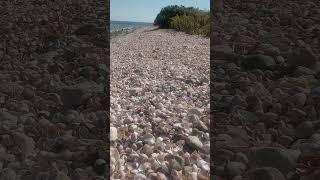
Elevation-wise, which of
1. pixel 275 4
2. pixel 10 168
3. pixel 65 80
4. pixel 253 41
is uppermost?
pixel 275 4

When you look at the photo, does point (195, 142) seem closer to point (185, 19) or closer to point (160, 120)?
point (160, 120)

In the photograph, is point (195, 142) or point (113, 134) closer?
point (195, 142)

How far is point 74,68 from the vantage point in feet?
11.6

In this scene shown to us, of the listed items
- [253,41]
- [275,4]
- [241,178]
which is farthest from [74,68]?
[275,4]

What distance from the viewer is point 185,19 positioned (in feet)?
31.9

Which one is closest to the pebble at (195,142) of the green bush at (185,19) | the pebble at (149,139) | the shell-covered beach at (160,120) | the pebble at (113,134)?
the shell-covered beach at (160,120)

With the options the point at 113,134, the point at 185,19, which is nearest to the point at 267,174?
the point at 113,134

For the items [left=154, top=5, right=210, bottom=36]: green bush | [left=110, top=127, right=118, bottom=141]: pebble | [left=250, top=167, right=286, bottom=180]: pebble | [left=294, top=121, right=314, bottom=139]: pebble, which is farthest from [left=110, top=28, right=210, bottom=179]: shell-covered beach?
[left=154, top=5, right=210, bottom=36]: green bush

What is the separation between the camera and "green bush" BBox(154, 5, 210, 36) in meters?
9.03

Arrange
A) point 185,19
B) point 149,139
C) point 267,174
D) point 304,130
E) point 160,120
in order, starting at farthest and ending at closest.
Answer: point 185,19 → point 160,120 → point 149,139 → point 304,130 → point 267,174

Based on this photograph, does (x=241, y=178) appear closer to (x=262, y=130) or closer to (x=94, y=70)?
(x=262, y=130)

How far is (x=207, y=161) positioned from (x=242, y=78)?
0.98m

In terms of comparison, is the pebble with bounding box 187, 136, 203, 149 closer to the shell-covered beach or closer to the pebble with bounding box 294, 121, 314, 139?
the shell-covered beach

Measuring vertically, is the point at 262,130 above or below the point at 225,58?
below
